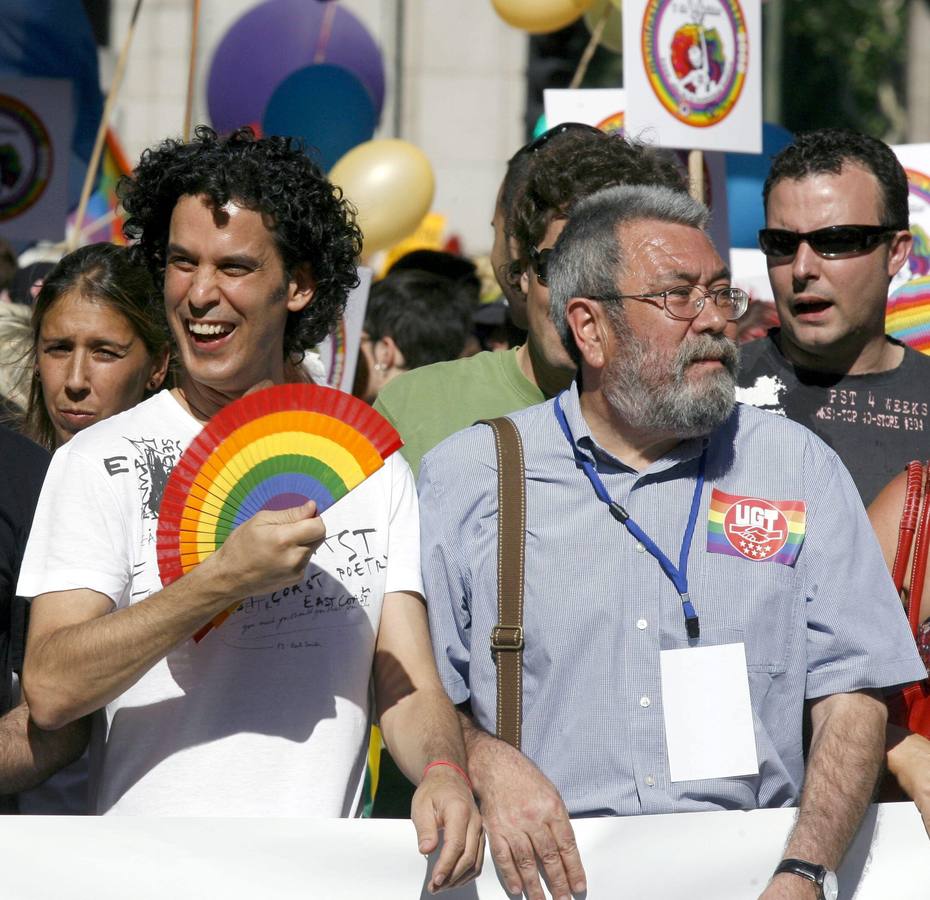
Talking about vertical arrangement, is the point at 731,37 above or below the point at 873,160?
above

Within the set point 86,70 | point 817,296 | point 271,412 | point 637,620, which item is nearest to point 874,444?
point 817,296

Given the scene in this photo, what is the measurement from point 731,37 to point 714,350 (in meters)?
2.94

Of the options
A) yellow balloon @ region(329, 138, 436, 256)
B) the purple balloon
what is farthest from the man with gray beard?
the purple balloon

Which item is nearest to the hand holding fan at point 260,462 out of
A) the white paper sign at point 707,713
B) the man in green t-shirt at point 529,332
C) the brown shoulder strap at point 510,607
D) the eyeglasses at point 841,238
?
the brown shoulder strap at point 510,607

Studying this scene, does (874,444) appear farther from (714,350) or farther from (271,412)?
(271,412)

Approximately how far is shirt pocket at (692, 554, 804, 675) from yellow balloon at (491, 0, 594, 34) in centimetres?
503

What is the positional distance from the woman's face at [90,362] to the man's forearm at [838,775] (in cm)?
170

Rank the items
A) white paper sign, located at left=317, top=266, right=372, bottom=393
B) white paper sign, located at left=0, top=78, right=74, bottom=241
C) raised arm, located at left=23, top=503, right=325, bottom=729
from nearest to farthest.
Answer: raised arm, located at left=23, top=503, right=325, bottom=729 < white paper sign, located at left=317, top=266, right=372, bottom=393 < white paper sign, located at left=0, top=78, right=74, bottom=241

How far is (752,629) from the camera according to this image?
107 inches

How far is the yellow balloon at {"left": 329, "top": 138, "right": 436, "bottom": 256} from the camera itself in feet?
22.4

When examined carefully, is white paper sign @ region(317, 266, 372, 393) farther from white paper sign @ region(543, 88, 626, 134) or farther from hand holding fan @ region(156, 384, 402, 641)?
hand holding fan @ region(156, 384, 402, 641)

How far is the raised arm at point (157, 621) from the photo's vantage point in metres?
2.25

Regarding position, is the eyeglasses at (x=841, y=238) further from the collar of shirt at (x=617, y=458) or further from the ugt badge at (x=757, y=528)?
the ugt badge at (x=757, y=528)

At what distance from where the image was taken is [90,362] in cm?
346
